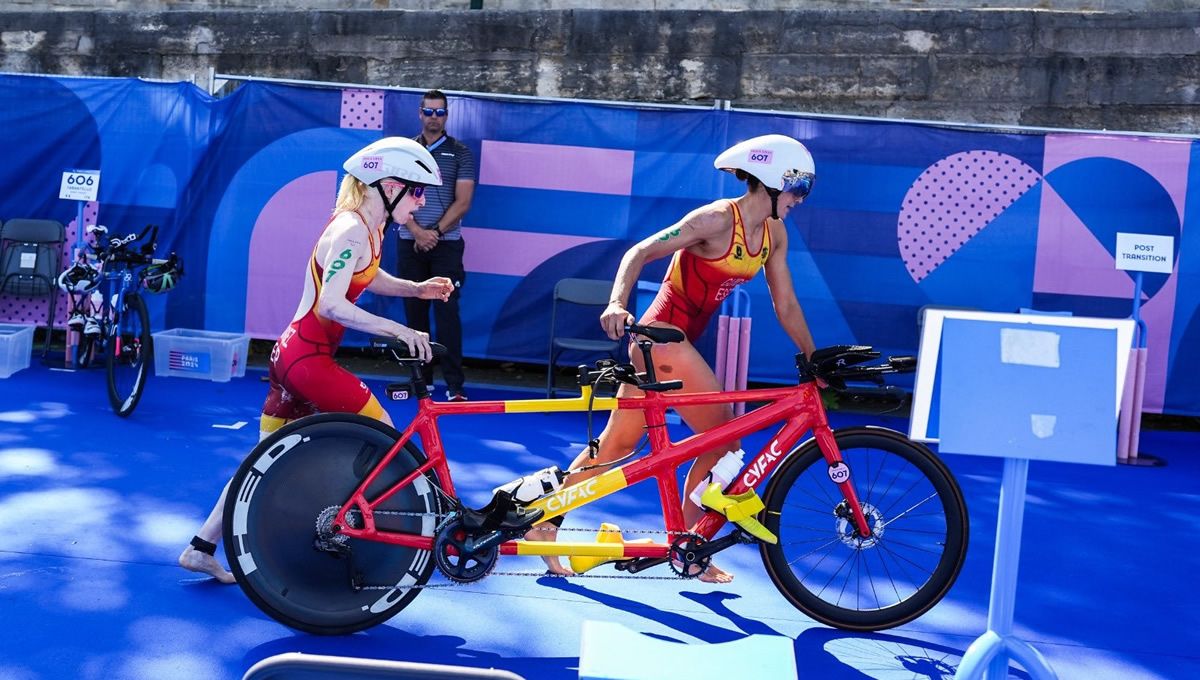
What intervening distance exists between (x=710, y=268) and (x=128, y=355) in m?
4.55

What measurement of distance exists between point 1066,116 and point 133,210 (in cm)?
776

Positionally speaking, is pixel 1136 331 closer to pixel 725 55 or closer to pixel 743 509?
pixel 725 55

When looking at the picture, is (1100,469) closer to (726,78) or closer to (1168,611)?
(1168,611)

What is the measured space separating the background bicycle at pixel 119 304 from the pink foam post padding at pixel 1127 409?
6.36m

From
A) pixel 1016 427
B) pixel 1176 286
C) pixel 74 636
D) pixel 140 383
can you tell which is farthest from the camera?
pixel 1176 286

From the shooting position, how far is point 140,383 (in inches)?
301

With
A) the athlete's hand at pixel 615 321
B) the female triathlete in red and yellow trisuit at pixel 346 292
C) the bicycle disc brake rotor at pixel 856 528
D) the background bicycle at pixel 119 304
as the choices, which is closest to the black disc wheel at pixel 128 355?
the background bicycle at pixel 119 304

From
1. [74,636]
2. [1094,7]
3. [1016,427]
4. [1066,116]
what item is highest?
[1094,7]

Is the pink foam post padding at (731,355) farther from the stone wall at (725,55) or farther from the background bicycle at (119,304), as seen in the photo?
the background bicycle at (119,304)

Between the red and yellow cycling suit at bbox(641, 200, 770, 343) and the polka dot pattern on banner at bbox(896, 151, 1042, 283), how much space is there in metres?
4.41

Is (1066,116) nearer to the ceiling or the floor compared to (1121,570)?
nearer to the ceiling

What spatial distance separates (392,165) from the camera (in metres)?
4.48

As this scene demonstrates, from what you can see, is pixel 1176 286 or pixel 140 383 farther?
pixel 1176 286

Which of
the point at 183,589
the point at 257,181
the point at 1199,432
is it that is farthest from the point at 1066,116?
the point at 183,589
